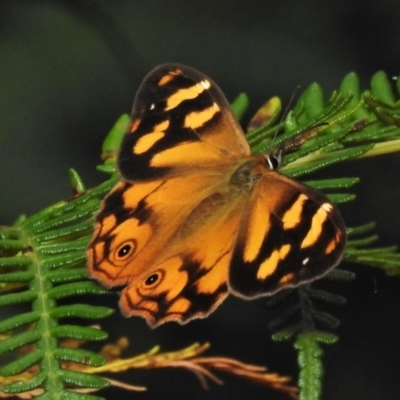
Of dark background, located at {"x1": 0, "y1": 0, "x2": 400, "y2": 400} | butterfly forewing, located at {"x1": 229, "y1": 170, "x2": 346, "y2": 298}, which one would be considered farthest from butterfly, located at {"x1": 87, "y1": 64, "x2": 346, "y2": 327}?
dark background, located at {"x1": 0, "y1": 0, "x2": 400, "y2": 400}

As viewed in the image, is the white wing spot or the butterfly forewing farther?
the white wing spot

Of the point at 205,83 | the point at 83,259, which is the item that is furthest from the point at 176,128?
the point at 83,259

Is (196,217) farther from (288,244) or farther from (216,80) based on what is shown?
(216,80)

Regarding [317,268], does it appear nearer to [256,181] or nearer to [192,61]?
[256,181]

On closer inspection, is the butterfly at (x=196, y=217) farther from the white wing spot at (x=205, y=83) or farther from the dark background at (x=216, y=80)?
the dark background at (x=216, y=80)

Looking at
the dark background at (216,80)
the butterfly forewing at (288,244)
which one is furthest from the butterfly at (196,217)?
the dark background at (216,80)

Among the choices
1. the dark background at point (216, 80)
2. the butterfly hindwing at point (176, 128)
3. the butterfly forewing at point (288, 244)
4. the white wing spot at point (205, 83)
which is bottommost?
the butterfly forewing at point (288, 244)

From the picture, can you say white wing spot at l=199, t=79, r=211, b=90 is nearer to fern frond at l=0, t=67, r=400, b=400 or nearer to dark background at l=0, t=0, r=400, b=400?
fern frond at l=0, t=67, r=400, b=400
